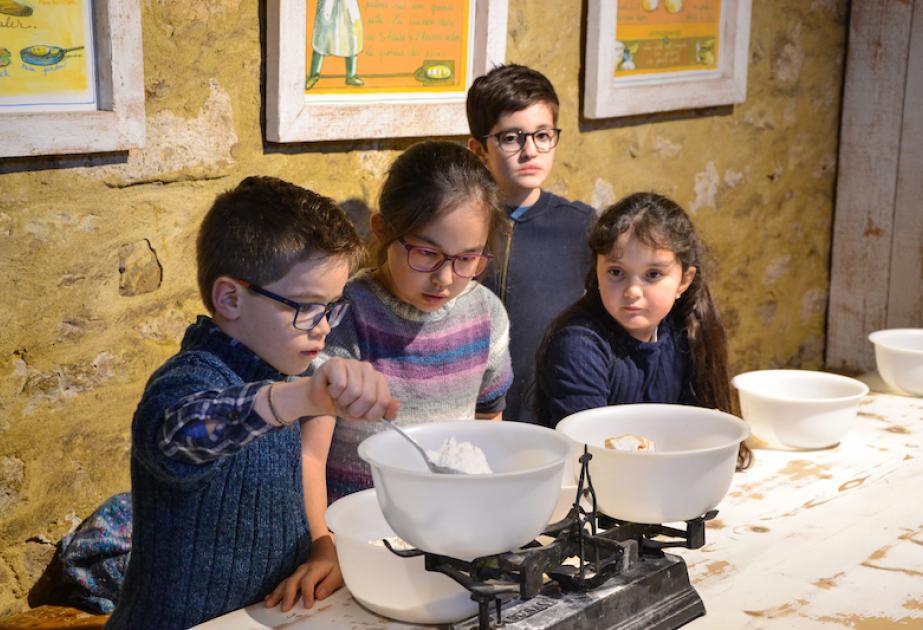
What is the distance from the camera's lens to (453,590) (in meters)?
1.51

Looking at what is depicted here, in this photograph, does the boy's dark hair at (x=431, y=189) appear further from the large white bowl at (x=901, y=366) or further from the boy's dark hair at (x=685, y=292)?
the large white bowl at (x=901, y=366)

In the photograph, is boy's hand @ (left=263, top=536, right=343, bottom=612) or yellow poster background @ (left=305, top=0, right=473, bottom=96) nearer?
boy's hand @ (left=263, top=536, right=343, bottom=612)

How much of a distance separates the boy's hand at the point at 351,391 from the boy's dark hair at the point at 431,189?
2.47 ft

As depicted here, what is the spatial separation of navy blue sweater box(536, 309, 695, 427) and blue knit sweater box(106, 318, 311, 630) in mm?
743

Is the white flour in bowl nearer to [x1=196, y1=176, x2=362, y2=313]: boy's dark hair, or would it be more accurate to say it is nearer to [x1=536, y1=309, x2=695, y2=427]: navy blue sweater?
[x1=196, y1=176, x2=362, y2=313]: boy's dark hair

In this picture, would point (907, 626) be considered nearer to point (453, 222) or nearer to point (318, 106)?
point (453, 222)

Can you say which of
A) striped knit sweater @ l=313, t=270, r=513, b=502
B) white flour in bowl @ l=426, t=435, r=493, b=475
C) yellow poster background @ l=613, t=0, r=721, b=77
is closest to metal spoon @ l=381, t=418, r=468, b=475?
white flour in bowl @ l=426, t=435, r=493, b=475

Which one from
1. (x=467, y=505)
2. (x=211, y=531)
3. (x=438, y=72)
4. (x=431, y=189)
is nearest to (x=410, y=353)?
(x=431, y=189)

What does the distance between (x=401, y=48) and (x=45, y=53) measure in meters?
1.07

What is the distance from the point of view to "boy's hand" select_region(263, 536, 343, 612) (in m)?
1.62

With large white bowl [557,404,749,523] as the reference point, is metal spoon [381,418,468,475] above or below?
above

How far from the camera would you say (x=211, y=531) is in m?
1.71

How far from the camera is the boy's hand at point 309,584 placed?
1.62 meters

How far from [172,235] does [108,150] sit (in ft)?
0.98
